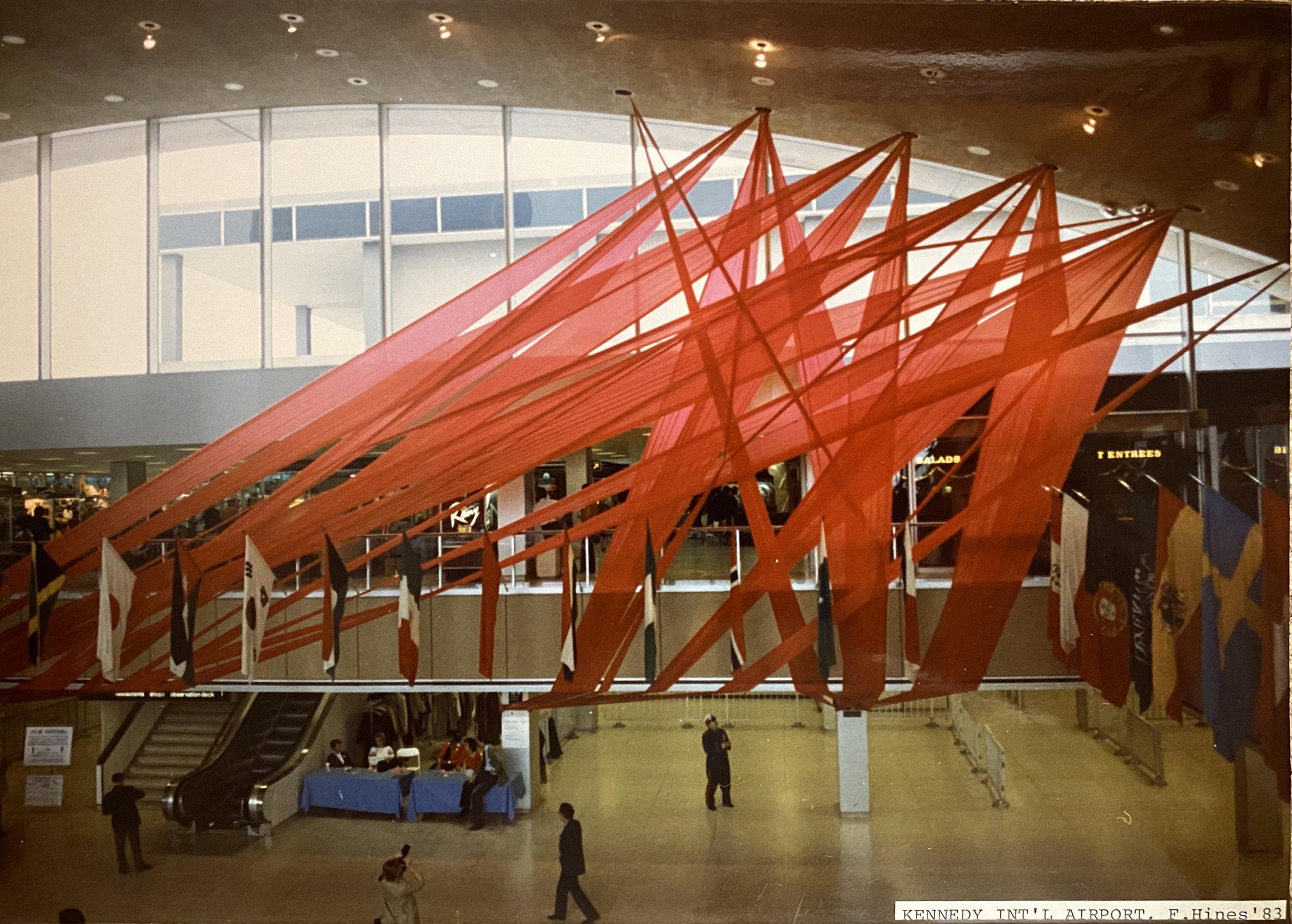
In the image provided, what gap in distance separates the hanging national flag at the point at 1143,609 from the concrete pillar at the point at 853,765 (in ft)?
3.78

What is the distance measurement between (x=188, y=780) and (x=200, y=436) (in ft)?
4.88

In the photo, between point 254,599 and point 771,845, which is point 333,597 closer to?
point 254,599

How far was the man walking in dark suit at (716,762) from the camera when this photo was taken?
394cm

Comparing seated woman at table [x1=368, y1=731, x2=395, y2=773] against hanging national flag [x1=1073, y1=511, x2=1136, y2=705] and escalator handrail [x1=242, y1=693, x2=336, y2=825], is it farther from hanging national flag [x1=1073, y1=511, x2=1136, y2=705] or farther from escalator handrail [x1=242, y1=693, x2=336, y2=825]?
hanging national flag [x1=1073, y1=511, x2=1136, y2=705]

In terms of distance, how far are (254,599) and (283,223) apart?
1.62 m

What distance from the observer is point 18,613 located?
414 cm

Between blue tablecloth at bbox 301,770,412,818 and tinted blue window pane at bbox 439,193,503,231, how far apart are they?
2.34 metres

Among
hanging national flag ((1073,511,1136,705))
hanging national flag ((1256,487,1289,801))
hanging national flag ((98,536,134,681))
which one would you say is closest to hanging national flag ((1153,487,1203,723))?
hanging national flag ((1073,511,1136,705))

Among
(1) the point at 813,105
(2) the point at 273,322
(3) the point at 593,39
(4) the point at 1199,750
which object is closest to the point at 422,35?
(3) the point at 593,39

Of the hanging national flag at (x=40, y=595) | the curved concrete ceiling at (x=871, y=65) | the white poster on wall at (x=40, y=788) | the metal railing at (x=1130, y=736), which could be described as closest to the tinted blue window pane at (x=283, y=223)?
the curved concrete ceiling at (x=871, y=65)

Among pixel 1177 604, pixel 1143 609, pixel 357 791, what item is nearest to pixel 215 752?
pixel 357 791

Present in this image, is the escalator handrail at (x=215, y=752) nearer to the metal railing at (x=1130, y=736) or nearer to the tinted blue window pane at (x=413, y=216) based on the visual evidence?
the tinted blue window pane at (x=413, y=216)

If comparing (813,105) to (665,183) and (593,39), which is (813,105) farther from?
(593,39)

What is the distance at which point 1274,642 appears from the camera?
393 centimetres
